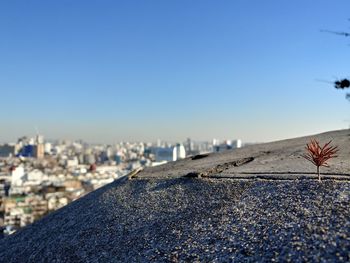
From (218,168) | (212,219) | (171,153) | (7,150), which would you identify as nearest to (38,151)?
(7,150)

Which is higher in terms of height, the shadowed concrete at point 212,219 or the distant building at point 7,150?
the distant building at point 7,150

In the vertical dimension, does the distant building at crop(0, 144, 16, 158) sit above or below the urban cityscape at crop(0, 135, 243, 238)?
above

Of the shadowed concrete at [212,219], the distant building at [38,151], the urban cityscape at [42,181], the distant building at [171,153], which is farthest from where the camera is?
the distant building at [38,151]

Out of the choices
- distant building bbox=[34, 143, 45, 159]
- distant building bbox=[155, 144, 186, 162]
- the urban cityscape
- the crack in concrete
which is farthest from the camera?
distant building bbox=[34, 143, 45, 159]

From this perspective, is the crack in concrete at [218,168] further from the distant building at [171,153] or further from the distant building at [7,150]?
the distant building at [7,150]

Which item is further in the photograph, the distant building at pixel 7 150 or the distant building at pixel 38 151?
the distant building at pixel 7 150

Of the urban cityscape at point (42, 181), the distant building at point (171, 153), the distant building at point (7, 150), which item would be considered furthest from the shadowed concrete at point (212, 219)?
the distant building at point (7, 150)

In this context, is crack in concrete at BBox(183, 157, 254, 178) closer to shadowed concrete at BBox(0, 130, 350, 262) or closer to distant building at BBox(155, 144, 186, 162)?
shadowed concrete at BBox(0, 130, 350, 262)

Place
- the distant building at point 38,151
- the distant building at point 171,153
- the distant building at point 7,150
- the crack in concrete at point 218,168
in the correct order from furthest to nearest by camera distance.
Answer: the distant building at point 7,150
the distant building at point 38,151
the distant building at point 171,153
the crack in concrete at point 218,168

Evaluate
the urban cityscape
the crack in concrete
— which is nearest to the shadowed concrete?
the crack in concrete
